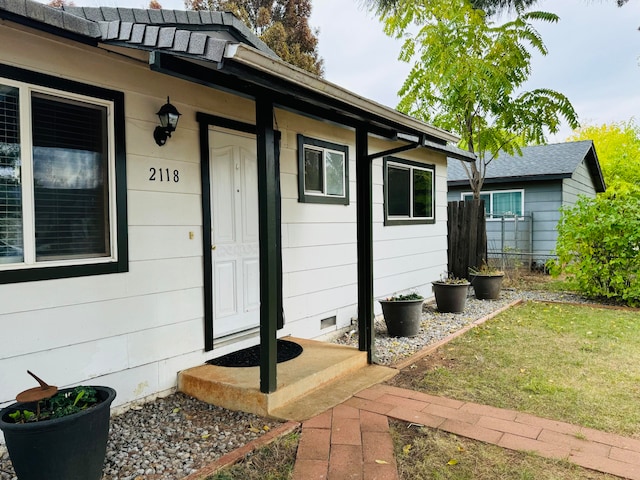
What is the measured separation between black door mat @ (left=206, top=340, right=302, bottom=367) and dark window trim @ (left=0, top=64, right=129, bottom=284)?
123 cm

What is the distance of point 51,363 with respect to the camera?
9.44 feet

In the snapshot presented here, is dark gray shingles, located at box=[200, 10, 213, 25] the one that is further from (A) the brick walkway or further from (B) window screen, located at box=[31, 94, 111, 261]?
(A) the brick walkway

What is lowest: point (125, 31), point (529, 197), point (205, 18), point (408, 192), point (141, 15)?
point (408, 192)

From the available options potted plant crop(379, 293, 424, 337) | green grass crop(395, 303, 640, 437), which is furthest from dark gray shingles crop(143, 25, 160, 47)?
potted plant crop(379, 293, 424, 337)

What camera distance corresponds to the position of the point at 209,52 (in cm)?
237

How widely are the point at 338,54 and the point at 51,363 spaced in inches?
839

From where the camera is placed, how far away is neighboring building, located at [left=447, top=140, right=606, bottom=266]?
12008 millimetres

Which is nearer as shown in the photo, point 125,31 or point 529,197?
point 125,31

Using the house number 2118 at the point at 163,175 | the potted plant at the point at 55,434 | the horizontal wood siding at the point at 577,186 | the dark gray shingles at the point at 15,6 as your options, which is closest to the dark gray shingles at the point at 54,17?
the dark gray shingles at the point at 15,6

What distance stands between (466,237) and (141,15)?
23.8ft

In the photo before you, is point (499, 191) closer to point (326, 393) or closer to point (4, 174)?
point (326, 393)

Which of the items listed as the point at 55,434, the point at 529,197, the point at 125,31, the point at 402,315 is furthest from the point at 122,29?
the point at 529,197

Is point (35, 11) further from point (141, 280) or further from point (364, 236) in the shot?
point (364, 236)

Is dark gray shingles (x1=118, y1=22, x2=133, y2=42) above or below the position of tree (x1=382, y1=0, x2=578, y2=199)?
below
